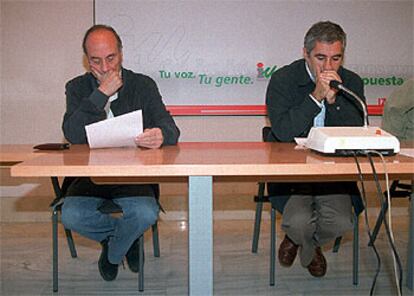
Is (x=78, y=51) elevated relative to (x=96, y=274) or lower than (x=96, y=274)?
elevated

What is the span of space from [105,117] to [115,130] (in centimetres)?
43

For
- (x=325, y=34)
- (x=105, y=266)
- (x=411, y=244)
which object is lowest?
(x=105, y=266)

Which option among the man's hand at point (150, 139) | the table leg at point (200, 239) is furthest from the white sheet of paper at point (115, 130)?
the table leg at point (200, 239)

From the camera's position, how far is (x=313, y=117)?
6.84ft

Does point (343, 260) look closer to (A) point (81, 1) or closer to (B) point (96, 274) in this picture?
(B) point (96, 274)

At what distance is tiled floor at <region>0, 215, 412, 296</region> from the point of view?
227 centimetres

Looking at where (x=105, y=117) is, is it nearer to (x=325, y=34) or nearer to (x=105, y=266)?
(x=105, y=266)

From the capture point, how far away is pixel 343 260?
2.69m

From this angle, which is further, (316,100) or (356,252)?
(356,252)

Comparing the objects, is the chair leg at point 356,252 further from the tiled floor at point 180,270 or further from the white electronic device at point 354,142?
the white electronic device at point 354,142

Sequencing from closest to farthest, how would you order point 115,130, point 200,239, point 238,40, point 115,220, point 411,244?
point 200,239, point 115,130, point 411,244, point 115,220, point 238,40

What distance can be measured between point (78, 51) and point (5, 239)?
4.06 ft

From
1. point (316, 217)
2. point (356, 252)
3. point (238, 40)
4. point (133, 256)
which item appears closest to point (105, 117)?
point (133, 256)

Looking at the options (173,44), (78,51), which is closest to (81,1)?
(78,51)
